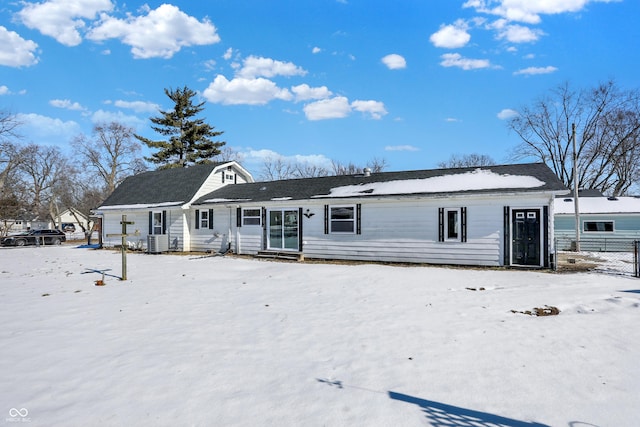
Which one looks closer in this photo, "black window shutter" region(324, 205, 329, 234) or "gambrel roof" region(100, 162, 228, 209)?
"black window shutter" region(324, 205, 329, 234)

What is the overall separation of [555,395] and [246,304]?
5.64 meters

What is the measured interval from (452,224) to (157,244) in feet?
49.3

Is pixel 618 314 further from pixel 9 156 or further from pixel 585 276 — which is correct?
pixel 9 156

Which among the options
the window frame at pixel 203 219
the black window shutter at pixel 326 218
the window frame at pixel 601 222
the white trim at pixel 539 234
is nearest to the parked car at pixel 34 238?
the window frame at pixel 203 219

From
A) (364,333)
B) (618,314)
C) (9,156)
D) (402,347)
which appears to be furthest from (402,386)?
(9,156)

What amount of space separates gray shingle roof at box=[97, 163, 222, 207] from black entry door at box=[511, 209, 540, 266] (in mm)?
15945

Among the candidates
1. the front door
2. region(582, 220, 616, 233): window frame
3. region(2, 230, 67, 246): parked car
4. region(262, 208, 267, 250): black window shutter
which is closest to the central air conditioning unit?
region(262, 208, 267, 250): black window shutter

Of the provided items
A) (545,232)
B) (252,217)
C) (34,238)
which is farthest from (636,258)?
(34,238)

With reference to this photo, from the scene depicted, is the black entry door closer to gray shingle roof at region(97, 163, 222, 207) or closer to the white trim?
the white trim

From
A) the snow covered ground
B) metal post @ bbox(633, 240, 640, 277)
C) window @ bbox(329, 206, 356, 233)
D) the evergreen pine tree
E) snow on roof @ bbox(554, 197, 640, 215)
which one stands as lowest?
the snow covered ground

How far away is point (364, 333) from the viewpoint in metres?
5.71

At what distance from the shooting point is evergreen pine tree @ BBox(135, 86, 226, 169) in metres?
41.2

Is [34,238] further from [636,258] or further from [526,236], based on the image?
[636,258]

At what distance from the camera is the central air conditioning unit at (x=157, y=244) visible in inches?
774
